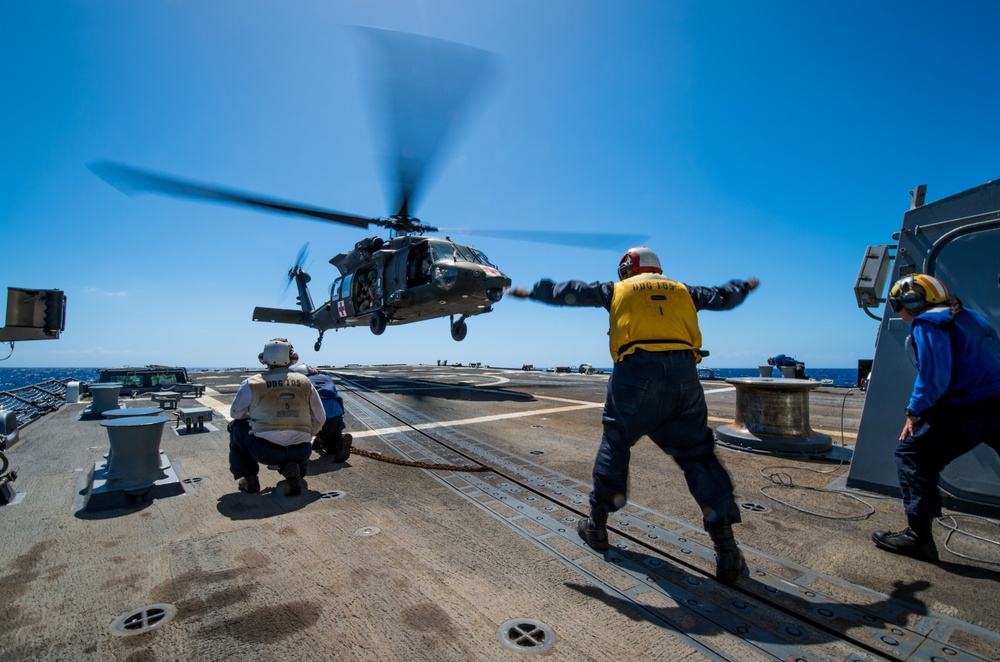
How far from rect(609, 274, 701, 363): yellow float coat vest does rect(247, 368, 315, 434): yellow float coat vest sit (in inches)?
114

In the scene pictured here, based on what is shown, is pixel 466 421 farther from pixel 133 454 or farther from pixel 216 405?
pixel 216 405

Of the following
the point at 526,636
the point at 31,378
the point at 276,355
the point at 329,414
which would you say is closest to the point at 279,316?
the point at 329,414

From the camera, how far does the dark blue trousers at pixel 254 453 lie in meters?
3.78

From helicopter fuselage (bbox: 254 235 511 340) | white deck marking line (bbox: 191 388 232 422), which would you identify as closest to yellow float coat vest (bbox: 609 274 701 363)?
white deck marking line (bbox: 191 388 232 422)

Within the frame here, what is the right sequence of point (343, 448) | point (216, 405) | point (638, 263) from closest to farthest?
point (638, 263) < point (343, 448) < point (216, 405)

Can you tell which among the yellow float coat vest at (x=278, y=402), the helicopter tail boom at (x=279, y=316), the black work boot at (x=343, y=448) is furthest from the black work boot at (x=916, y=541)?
the helicopter tail boom at (x=279, y=316)

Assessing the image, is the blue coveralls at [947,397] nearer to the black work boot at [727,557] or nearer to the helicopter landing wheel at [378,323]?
the black work boot at [727,557]

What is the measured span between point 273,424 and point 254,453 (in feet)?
0.98

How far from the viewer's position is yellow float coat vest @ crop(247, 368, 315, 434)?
150 inches

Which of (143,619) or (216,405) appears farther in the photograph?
(216,405)

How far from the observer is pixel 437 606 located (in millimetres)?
2096

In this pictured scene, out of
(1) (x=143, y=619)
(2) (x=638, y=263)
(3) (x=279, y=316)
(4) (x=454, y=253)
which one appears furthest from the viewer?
(3) (x=279, y=316)

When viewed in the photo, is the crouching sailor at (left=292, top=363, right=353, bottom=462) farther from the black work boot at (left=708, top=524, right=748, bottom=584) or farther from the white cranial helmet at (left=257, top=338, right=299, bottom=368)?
the black work boot at (left=708, top=524, right=748, bottom=584)

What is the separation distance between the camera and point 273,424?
3801 millimetres
